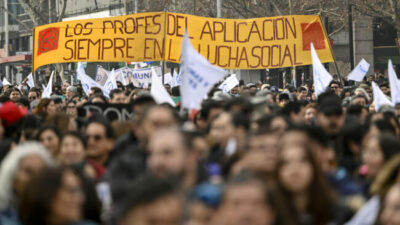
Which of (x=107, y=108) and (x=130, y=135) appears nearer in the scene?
(x=130, y=135)

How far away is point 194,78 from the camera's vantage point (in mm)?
10414

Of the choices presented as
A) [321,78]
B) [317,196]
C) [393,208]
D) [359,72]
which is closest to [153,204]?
[393,208]

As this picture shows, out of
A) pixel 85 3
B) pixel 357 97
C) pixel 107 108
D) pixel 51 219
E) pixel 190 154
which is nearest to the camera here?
pixel 51 219

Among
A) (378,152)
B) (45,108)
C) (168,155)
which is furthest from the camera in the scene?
(45,108)

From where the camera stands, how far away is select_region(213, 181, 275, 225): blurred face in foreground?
14.3 ft

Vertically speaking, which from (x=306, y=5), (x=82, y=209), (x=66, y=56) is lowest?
(x=82, y=209)

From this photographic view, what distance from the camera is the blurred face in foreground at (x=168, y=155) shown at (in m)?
5.03

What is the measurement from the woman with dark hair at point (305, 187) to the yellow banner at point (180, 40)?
1251 cm

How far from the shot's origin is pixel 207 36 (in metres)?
18.3

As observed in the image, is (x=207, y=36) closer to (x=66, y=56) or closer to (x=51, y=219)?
(x=66, y=56)

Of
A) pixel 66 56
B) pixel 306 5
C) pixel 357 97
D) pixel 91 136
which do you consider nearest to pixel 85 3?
pixel 306 5

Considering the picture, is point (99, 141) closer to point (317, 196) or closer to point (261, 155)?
point (261, 155)

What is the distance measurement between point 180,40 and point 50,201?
13363 mm

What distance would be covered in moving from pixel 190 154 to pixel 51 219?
2.81 ft
